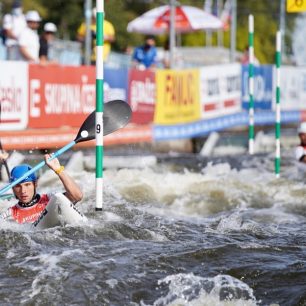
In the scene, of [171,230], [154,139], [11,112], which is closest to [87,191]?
[171,230]

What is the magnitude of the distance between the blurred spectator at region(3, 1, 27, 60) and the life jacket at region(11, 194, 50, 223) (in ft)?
21.5

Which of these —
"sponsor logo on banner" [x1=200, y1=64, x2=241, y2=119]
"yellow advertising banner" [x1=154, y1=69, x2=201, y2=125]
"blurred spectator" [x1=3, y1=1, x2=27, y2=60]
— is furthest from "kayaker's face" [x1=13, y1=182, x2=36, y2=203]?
"sponsor logo on banner" [x1=200, y1=64, x2=241, y2=119]

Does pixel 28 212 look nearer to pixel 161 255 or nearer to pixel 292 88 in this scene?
pixel 161 255

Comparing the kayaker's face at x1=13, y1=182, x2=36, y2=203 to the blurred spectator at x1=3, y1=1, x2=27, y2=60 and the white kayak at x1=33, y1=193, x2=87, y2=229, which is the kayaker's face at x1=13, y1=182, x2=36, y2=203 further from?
the blurred spectator at x1=3, y1=1, x2=27, y2=60

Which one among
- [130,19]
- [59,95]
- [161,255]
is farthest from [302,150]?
[130,19]

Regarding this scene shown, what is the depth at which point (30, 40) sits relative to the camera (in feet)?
44.0

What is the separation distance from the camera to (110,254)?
259 inches

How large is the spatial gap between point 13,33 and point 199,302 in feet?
29.1

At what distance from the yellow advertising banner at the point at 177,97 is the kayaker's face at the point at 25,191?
844cm

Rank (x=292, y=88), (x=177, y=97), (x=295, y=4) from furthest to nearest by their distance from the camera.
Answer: (x=292, y=88)
(x=177, y=97)
(x=295, y=4)

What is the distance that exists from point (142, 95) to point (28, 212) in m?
8.21

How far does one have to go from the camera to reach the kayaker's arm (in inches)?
281

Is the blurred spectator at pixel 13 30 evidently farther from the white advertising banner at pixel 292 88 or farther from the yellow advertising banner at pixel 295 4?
the white advertising banner at pixel 292 88

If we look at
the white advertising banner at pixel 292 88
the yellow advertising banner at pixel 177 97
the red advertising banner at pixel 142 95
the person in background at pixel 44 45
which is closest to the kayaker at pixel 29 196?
the person in background at pixel 44 45
